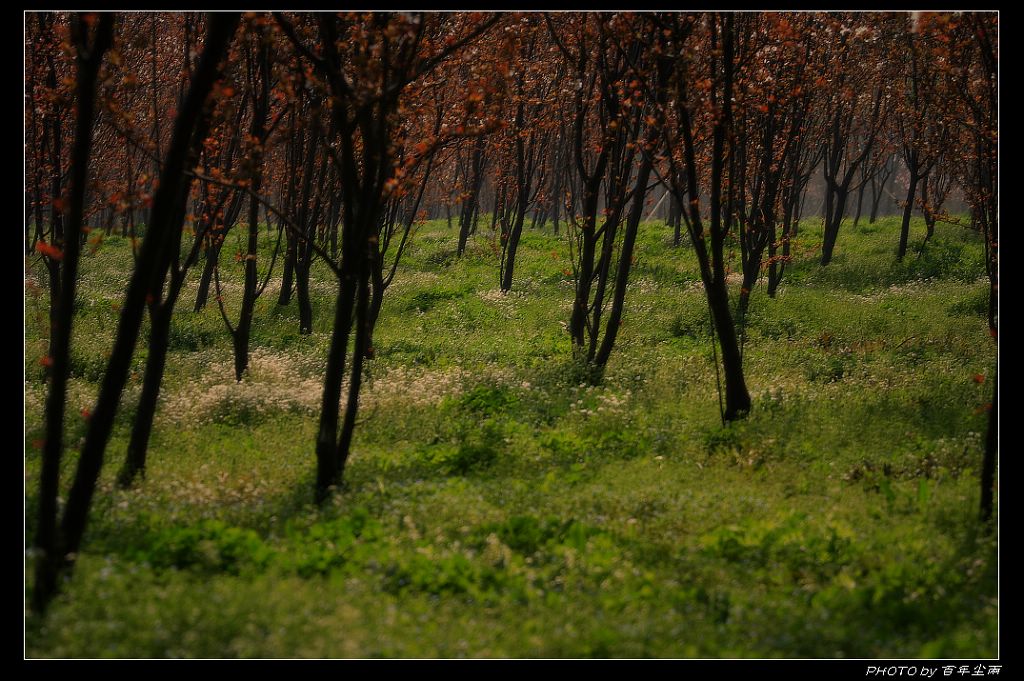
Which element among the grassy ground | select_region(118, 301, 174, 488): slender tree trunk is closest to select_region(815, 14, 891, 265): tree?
the grassy ground

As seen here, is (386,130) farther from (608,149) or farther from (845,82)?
(845,82)

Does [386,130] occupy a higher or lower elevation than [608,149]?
lower

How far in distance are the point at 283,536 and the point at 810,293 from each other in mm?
18621

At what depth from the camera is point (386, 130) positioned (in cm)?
937

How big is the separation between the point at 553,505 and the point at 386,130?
471cm

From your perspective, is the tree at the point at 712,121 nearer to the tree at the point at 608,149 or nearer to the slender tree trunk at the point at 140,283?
the tree at the point at 608,149

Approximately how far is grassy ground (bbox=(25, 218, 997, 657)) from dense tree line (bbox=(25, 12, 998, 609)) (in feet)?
2.61

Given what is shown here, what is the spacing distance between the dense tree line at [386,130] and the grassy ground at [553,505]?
0.80 metres

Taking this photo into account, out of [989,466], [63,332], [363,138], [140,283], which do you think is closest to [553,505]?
[989,466]

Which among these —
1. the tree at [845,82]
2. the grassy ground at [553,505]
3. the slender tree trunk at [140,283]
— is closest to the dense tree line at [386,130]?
the slender tree trunk at [140,283]

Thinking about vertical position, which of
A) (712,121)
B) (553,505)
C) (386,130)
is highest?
(712,121)

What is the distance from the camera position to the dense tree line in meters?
6.27

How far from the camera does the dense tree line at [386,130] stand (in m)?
6.27

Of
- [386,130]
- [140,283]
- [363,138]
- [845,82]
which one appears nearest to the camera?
[140,283]
